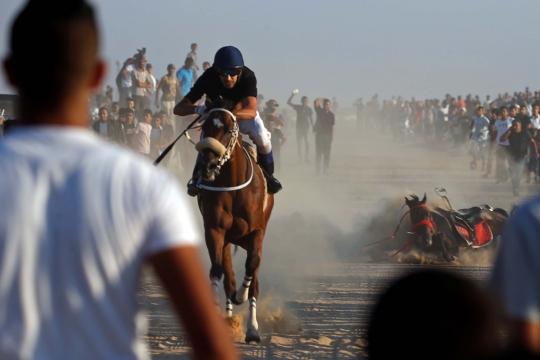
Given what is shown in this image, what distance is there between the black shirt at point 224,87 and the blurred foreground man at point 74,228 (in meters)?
6.36

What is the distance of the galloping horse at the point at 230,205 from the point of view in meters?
7.91

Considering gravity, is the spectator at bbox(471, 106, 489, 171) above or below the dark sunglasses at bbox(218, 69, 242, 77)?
below

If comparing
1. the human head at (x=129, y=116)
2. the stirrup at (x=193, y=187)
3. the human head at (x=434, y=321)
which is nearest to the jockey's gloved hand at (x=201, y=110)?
the stirrup at (x=193, y=187)

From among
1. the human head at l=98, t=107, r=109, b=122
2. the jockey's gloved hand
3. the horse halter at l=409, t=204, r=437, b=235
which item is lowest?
the horse halter at l=409, t=204, r=437, b=235

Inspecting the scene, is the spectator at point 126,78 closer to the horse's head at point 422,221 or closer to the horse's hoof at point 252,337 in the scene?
the horse's head at point 422,221

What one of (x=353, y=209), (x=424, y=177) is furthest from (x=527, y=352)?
(x=424, y=177)

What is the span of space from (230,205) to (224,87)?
120cm

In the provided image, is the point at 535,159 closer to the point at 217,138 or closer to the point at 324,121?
the point at 324,121

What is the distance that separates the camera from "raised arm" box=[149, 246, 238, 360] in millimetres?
2021

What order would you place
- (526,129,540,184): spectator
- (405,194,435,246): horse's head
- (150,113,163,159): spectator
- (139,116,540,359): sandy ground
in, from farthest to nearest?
(526,129,540,184): spectator < (150,113,163,159): spectator < (405,194,435,246): horse's head < (139,116,540,359): sandy ground

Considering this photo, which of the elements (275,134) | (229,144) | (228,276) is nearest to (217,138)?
(229,144)

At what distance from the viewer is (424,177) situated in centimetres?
2764

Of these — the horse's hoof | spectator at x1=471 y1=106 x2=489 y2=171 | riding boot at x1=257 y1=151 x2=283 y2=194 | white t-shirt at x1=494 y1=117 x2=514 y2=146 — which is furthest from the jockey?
spectator at x1=471 y1=106 x2=489 y2=171

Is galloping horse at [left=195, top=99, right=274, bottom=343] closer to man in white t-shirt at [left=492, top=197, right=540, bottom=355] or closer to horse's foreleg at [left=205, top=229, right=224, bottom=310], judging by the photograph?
horse's foreleg at [left=205, top=229, right=224, bottom=310]
